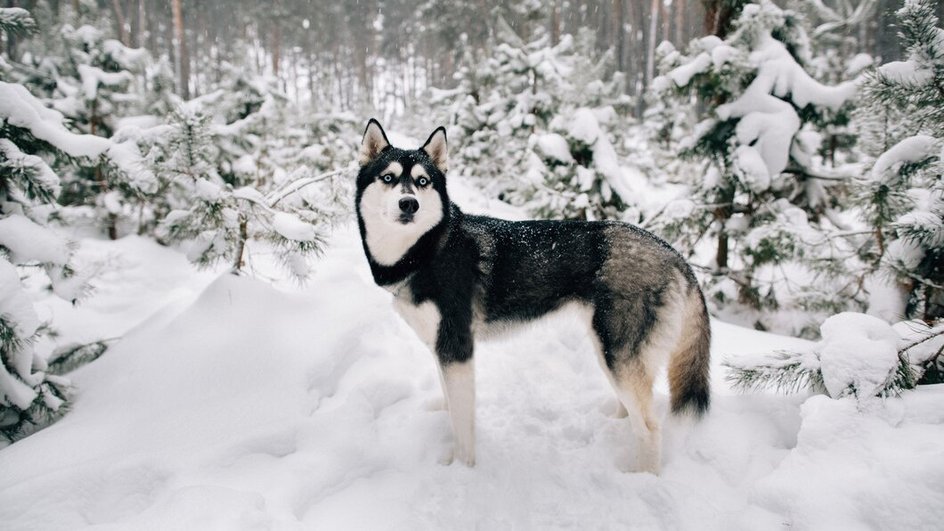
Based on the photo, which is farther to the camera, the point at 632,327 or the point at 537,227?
the point at 537,227

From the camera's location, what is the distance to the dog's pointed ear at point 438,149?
286 cm

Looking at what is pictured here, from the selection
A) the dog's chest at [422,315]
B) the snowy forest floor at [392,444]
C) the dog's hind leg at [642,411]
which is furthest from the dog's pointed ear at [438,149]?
the dog's hind leg at [642,411]

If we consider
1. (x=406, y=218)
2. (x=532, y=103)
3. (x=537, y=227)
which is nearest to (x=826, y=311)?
(x=537, y=227)

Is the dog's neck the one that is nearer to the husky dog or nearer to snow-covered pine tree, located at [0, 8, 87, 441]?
the husky dog

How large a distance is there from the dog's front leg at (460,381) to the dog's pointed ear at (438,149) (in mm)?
1141

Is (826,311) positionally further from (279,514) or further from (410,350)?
(279,514)

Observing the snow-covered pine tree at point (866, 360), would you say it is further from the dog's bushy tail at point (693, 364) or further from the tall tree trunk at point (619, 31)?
the tall tree trunk at point (619, 31)

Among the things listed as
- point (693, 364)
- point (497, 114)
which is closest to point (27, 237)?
point (693, 364)

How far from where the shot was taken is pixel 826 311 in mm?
4988

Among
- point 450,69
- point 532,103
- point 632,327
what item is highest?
point 450,69

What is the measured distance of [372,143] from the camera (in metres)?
2.85

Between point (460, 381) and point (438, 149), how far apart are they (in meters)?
1.57

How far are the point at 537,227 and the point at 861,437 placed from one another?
1.88m

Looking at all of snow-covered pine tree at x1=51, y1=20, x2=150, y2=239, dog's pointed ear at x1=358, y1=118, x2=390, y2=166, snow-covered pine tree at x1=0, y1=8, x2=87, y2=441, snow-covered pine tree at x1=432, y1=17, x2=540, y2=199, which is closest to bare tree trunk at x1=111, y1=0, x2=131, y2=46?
snow-covered pine tree at x1=51, y1=20, x2=150, y2=239
